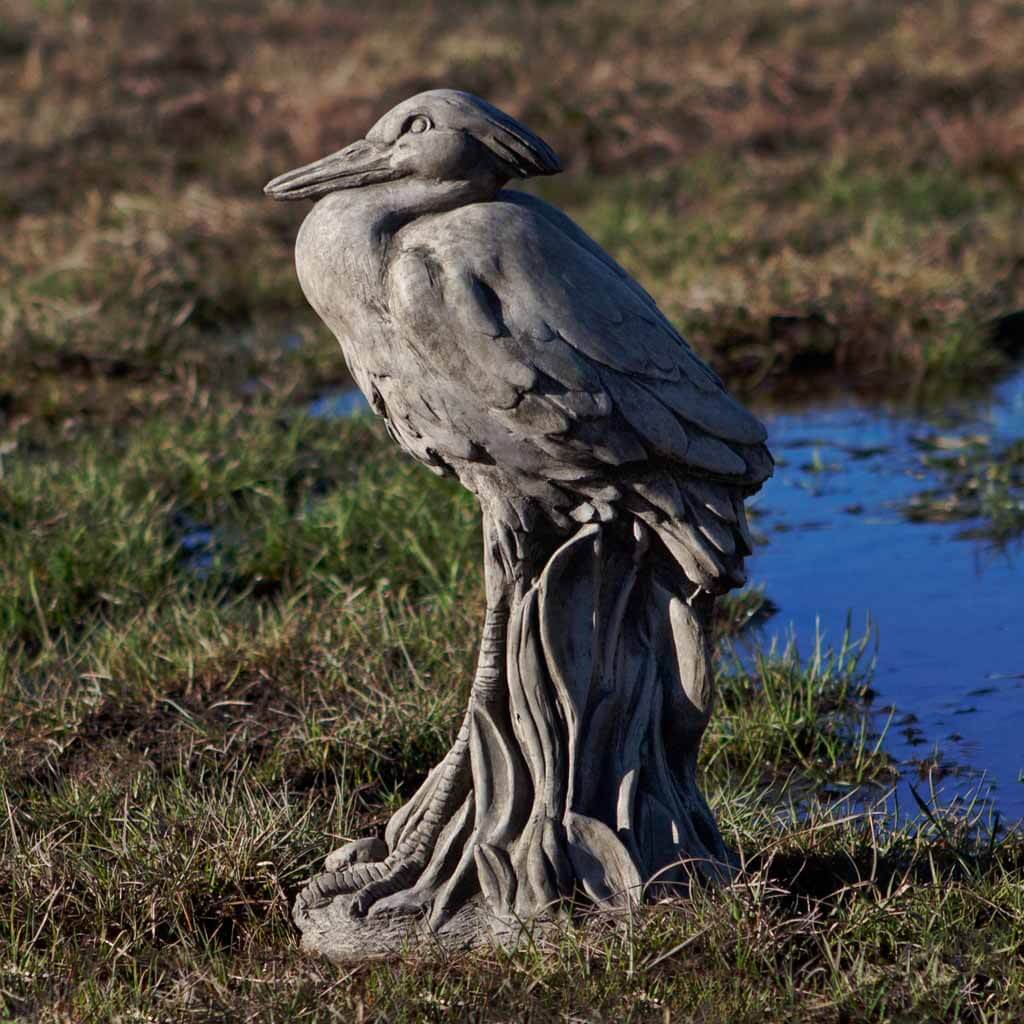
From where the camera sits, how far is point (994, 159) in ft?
40.3

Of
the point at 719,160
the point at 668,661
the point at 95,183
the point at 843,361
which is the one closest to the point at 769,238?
the point at 843,361

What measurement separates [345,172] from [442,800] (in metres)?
1.26

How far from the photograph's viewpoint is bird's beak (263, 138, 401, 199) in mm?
3252

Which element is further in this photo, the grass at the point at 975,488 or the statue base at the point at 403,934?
the grass at the point at 975,488

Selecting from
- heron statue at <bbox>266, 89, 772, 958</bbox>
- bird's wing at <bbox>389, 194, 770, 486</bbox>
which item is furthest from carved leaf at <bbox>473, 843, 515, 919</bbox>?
bird's wing at <bbox>389, 194, 770, 486</bbox>

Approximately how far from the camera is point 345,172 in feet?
10.7

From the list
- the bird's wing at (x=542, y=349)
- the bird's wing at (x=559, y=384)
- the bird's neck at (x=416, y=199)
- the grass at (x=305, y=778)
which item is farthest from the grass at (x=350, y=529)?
the bird's neck at (x=416, y=199)

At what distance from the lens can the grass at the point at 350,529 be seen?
3.31 meters

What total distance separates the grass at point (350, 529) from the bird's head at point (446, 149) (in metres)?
1.45

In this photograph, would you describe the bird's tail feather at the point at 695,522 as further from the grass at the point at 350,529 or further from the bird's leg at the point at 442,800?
the grass at the point at 350,529

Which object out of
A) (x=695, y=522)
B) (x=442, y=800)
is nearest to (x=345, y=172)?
(x=695, y=522)

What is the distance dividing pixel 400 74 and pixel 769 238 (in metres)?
5.45

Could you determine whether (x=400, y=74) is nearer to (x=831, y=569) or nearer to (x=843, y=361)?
(x=843, y=361)

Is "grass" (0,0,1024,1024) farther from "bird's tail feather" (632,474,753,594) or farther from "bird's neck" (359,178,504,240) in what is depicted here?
"bird's neck" (359,178,504,240)
